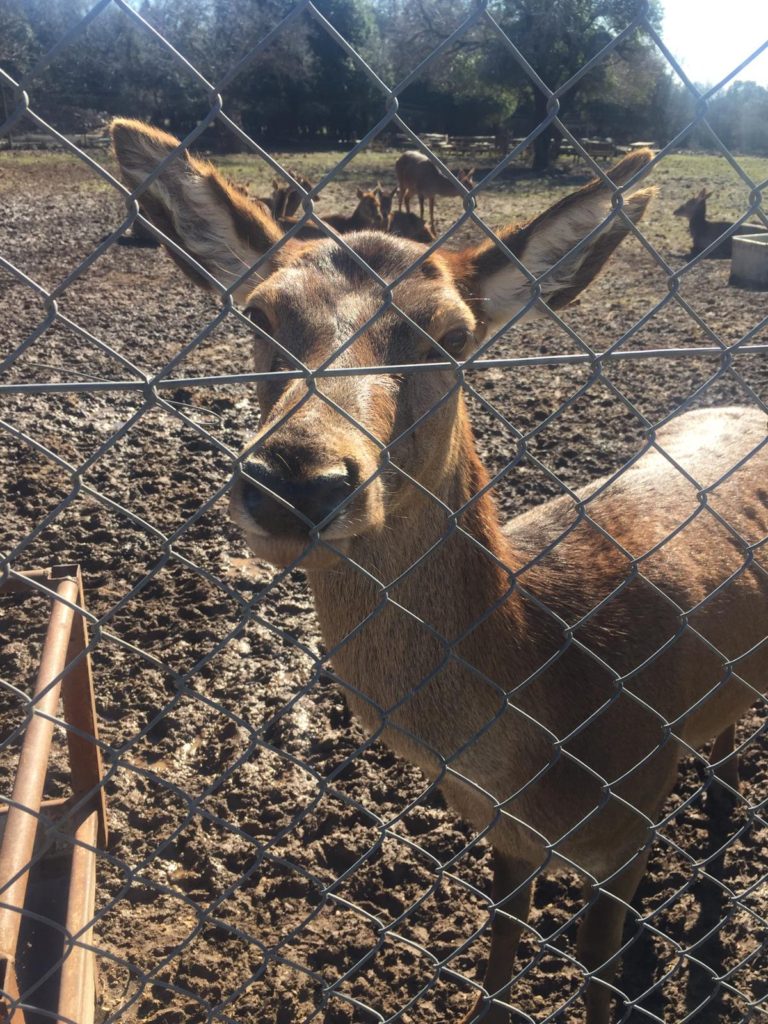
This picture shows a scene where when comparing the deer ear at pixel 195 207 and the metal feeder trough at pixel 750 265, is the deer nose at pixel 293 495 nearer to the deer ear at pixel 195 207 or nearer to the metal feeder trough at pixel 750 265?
the deer ear at pixel 195 207

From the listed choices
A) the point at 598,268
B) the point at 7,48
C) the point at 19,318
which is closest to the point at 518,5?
the point at 7,48

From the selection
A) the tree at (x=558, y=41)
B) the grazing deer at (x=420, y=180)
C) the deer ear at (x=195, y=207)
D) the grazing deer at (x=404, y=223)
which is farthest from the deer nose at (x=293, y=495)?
the tree at (x=558, y=41)

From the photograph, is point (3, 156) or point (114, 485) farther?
point (3, 156)

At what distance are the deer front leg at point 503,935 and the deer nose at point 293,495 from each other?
1843 millimetres

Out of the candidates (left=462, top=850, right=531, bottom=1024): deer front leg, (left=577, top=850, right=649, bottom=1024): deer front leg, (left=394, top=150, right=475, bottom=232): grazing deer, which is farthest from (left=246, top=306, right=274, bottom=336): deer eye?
(left=394, top=150, right=475, bottom=232): grazing deer

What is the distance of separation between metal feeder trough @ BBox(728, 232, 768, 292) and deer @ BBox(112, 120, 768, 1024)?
9.93 meters

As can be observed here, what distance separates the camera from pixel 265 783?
3.81 m

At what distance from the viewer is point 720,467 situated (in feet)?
12.4

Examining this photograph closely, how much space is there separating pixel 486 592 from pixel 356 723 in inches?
68.5

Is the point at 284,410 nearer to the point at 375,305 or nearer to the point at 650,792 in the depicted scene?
the point at 375,305

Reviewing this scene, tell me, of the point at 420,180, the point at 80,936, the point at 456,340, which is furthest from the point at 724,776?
the point at 420,180

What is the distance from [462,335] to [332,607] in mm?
979

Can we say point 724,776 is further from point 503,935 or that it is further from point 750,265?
point 750,265

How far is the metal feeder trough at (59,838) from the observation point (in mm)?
1830
